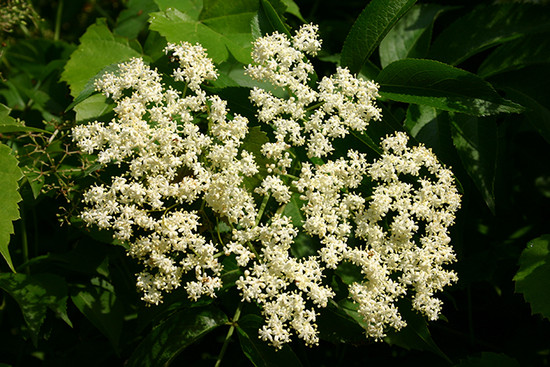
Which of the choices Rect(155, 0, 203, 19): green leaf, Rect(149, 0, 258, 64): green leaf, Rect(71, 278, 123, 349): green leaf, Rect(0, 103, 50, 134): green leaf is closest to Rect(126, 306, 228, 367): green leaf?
Rect(71, 278, 123, 349): green leaf

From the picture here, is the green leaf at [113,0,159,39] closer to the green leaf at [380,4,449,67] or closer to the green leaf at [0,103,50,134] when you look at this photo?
the green leaf at [0,103,50,134]

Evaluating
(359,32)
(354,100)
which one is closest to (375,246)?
(354,100)

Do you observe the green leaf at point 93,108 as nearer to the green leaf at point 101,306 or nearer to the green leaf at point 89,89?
the green leaf at point 89,89

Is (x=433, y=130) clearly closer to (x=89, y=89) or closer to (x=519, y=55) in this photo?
(x=519, y=55)

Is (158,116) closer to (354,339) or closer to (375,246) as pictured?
(375,246)

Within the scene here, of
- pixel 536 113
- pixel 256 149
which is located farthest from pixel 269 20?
pixel 536 113

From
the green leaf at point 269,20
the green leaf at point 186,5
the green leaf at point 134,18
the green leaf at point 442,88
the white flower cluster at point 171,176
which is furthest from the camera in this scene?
the green leaf at point 134,18

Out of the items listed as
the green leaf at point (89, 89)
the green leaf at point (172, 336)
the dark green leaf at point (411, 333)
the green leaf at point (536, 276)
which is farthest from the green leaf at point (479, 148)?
the green leaf at point (89, 89)
